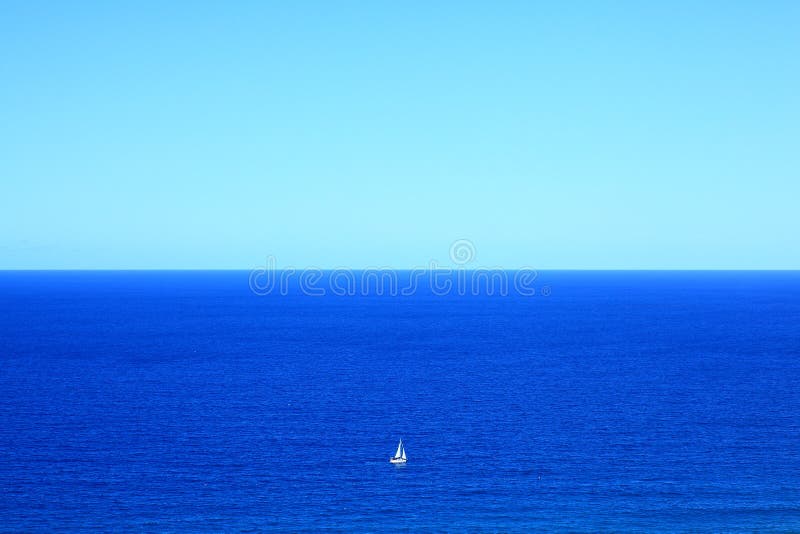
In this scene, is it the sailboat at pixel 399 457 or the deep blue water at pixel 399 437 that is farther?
the sailboat at pixel 399 457

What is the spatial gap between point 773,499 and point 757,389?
157ft

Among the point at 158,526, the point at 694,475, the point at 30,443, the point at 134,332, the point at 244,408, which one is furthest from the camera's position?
the point at 134,332

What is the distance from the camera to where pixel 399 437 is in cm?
A: 7706

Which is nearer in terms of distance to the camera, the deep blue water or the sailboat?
the deep blue water

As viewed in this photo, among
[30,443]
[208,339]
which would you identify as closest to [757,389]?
[30,443]

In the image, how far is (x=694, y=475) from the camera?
6462cm

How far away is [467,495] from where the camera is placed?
6016 centimetres

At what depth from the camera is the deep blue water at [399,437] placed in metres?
57.0

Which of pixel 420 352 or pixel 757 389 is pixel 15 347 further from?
pixel 757 389

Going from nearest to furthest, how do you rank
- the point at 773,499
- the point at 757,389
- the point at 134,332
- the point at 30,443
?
the point at 773,499 < the point at 30,443 < the point at 757,389 < the point at 134,332

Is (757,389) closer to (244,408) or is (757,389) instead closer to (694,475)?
(694,475)

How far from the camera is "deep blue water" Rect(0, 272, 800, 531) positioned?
5697 cm

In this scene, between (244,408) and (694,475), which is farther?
(244,408)

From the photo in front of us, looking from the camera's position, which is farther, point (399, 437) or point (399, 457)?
point (399, 437)
